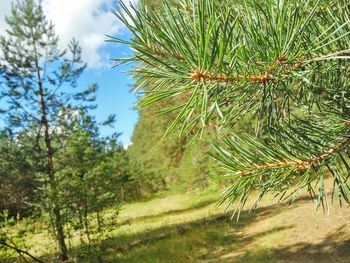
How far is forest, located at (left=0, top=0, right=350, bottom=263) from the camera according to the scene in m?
1.17

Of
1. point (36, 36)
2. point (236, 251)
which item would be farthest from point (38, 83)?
point (236, 251)

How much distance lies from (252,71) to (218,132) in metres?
0.65

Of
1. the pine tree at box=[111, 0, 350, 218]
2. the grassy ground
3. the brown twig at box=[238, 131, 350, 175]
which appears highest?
the pine tree at box=[111, 0, 350, 218]

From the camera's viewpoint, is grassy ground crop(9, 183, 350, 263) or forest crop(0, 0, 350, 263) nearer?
forest crop(0, 0, 350, 263)

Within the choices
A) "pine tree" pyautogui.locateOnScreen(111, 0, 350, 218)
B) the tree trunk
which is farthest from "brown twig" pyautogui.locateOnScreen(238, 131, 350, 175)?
the tree trunk

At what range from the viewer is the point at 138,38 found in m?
1.26

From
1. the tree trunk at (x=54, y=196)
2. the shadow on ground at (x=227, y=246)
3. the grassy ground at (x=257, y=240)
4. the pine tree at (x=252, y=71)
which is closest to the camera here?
the pine tree at (x=252, y=71)

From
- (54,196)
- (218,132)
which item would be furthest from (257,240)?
(218,132)

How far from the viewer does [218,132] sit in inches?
74.2

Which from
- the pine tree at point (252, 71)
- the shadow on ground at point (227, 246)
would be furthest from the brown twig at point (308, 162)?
the shadow on ground at point (227, 246)

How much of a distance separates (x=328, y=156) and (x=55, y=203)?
8696mm

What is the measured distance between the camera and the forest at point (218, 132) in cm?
117

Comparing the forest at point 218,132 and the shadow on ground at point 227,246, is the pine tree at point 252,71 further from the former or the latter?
the shadow on ground at point 227,246

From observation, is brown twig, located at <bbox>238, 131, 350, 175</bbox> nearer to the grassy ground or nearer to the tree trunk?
the grassy ground
